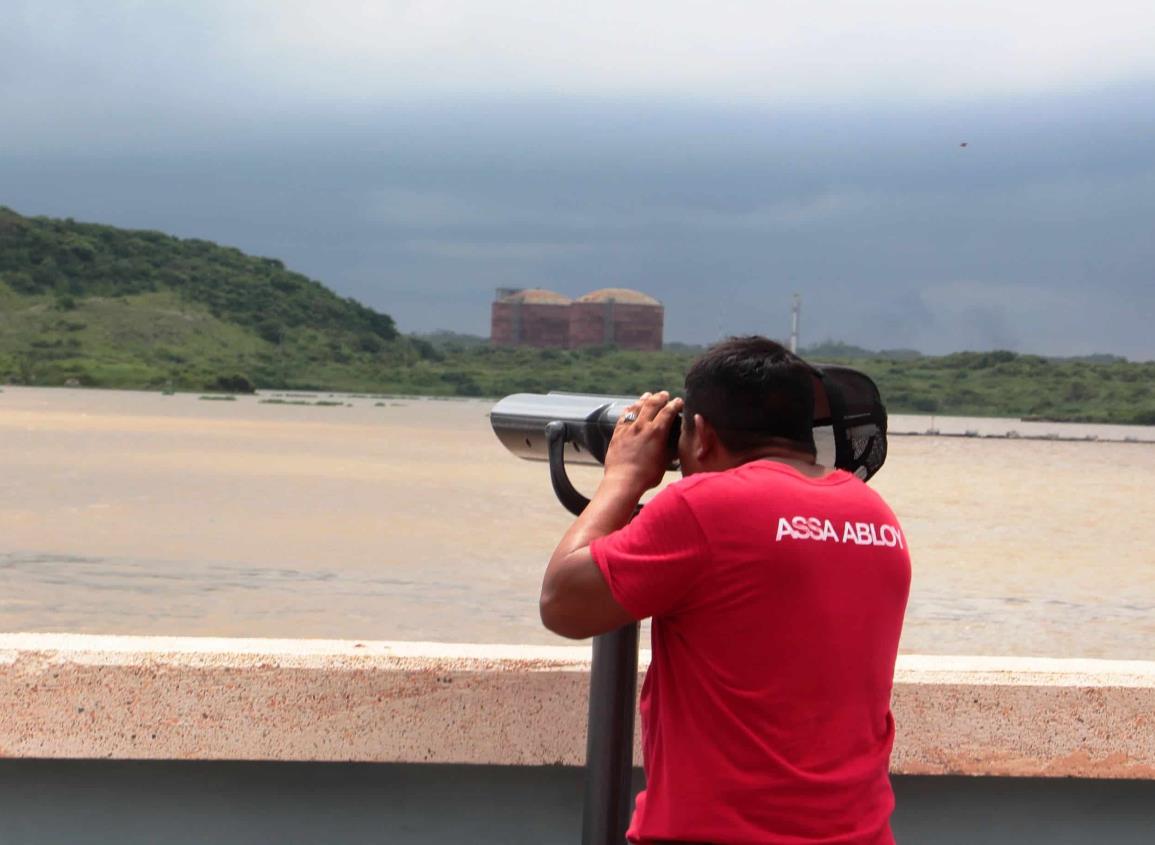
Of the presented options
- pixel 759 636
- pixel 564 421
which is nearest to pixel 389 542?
pixel 564 421

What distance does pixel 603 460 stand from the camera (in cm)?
224

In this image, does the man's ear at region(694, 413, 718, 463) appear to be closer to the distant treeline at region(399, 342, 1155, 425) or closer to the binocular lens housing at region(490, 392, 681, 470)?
the binocular lens housing at region(490, 392, 681, 470)

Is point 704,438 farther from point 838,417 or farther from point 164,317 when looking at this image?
point 164,317

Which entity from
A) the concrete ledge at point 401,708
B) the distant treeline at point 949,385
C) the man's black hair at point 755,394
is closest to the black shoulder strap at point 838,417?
the man's black hair at point 755,394

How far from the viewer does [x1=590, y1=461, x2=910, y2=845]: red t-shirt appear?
5.80 ft

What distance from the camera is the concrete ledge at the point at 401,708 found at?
7.86ft

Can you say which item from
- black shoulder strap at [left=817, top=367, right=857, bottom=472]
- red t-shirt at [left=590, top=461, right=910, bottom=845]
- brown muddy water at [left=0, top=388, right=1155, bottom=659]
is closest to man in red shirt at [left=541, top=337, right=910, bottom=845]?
red t-shirt at [left=590, top=461, right=910, bottom=845]

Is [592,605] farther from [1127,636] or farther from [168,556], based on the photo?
[168,556]

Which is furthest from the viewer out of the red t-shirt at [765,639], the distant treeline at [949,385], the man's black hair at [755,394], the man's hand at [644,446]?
the distant treeline at [949,385]

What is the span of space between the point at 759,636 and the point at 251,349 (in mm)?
100310

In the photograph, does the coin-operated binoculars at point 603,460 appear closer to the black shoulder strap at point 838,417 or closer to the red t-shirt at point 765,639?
the black shoulder strap at point 838,417

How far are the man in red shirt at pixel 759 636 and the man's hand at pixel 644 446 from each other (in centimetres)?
17

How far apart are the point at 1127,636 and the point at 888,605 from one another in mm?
14448

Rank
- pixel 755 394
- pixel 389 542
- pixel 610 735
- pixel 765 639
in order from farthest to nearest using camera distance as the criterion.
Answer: pixel 389 542, pixel 610 735, pixel 755 394, pixel 765 639
